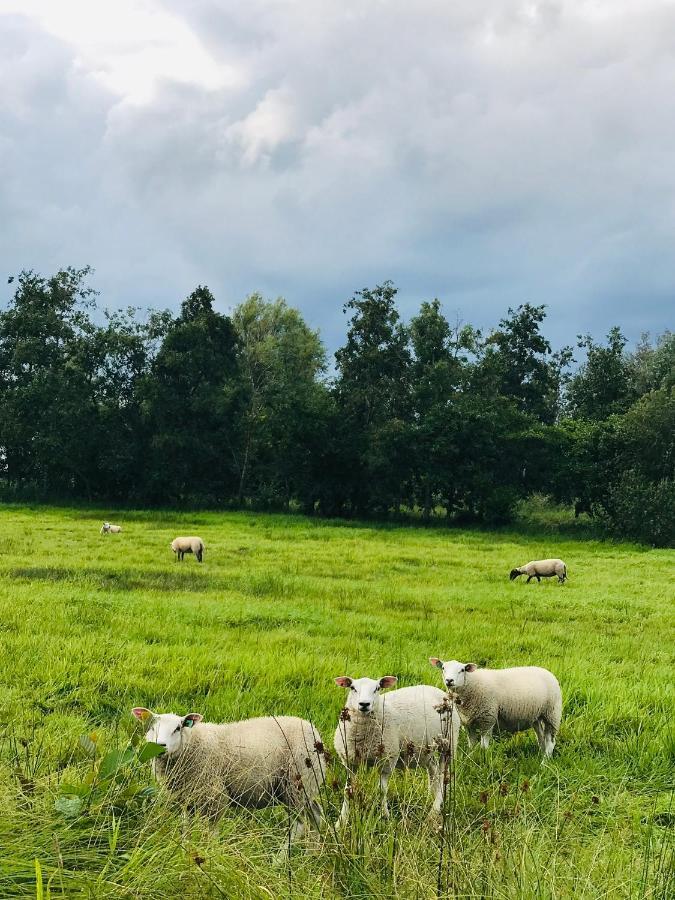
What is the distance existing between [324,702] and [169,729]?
9.47 feet

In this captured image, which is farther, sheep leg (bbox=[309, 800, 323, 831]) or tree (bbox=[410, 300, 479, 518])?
tree (bbox=[410, 300, 479, 518])

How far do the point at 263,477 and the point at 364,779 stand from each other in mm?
42098

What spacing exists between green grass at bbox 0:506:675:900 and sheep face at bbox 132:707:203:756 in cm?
49

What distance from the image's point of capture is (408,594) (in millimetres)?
15289

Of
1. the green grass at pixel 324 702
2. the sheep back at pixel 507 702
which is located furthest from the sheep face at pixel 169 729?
the sheep back at pixel 507 702

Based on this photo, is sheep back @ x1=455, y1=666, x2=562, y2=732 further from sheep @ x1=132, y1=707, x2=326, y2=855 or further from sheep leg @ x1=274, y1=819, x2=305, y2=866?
sheep leg @ x1=274, y1=819, x2=305, y2=866

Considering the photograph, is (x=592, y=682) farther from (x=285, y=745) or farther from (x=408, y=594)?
(x=408, y=594)

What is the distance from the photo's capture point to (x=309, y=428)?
4144 cm

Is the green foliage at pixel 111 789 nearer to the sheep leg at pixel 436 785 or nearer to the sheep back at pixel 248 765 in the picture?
the sheep back at pixel 248 765

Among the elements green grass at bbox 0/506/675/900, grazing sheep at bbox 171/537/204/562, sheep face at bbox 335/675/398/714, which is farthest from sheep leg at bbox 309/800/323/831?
grazing sheep at bbox 171/537/204/562

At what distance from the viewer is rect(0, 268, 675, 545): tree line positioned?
128ft

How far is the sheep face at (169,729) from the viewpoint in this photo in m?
4.65

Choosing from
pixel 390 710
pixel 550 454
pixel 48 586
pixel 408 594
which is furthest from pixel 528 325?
pixel 390 710

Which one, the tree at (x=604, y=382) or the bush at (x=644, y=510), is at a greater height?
the tree at (x=604, y=382)
